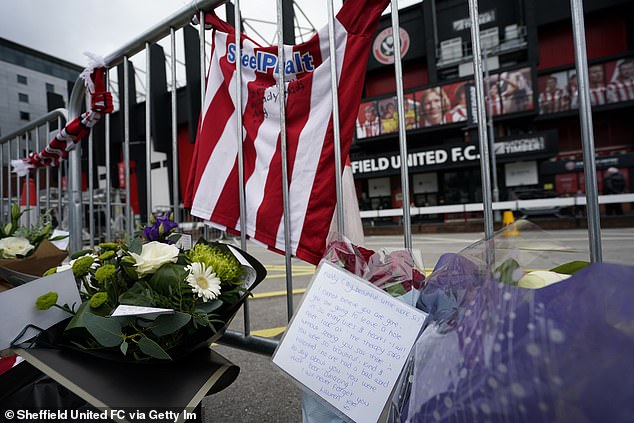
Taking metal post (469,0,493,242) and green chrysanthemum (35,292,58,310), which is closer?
green chrysanthemum (35,292,58,310)

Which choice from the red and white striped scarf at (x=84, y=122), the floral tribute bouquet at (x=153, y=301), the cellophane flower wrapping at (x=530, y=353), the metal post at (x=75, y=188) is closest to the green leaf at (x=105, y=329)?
the floral tribute bouquet at (x=153, y=301)

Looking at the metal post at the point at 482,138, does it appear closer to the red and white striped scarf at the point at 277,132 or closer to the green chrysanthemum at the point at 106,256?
the red and white striped scarf at the point at 277,132

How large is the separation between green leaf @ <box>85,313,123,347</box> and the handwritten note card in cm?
27

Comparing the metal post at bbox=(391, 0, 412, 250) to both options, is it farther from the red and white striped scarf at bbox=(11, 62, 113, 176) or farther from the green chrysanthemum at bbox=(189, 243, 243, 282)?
the red and white striped scarf at bbox=(11, 62, 113, 176)

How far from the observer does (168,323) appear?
0.65m

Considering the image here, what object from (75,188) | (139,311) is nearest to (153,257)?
(139,311)

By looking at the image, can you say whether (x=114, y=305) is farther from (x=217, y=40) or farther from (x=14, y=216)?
(x=217, y=40)

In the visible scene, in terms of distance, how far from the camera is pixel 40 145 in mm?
2725

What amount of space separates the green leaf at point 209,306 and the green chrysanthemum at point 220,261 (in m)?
0.06

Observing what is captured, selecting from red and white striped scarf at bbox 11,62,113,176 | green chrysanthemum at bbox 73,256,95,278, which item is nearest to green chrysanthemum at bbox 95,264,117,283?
green chrysanthemum at bbox 73,256,95,278

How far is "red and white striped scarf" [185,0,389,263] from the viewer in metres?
1.13

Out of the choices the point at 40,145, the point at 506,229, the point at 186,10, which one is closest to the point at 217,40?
the point at 186,10

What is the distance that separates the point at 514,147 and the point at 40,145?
16417 mm

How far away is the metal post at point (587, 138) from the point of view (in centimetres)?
71
